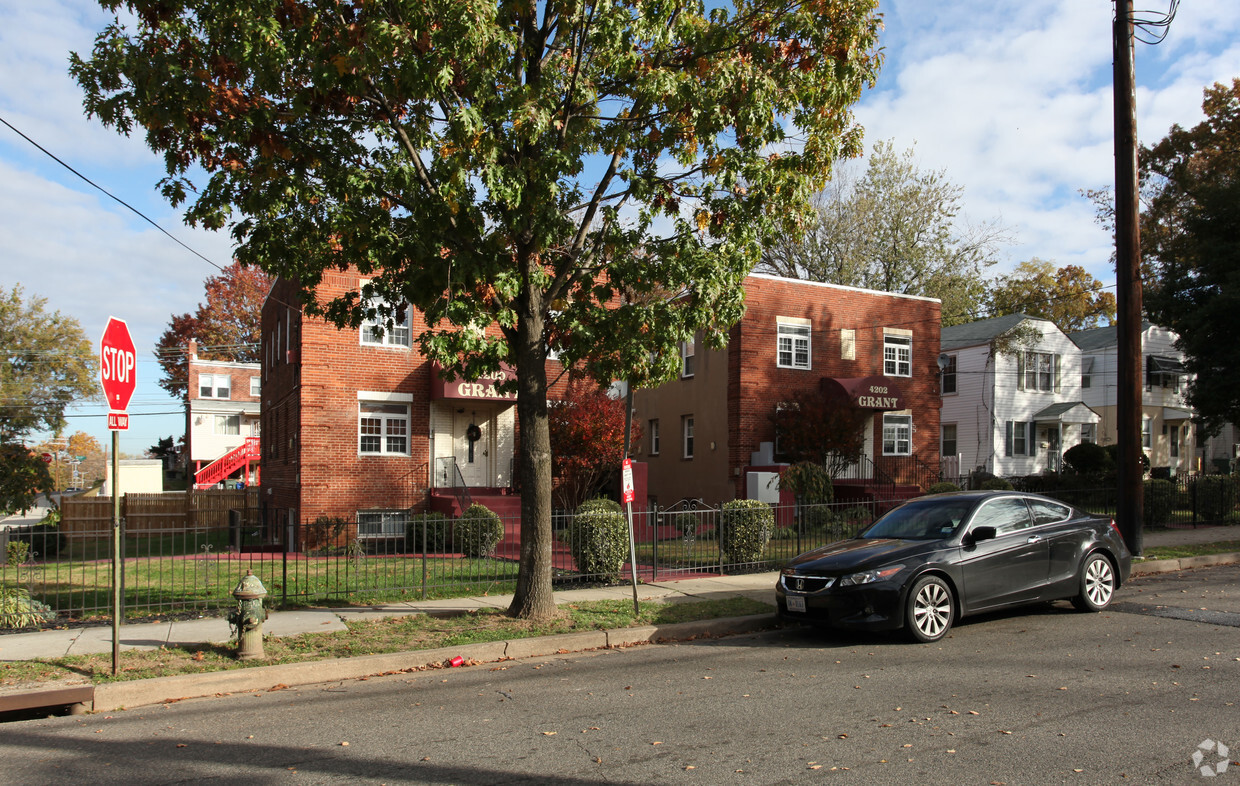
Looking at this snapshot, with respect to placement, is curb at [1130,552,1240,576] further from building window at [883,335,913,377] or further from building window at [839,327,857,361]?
building window at [883,335,913,377]

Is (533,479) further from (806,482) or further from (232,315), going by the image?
(232,315)

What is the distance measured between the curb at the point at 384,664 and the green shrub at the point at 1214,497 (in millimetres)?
15994

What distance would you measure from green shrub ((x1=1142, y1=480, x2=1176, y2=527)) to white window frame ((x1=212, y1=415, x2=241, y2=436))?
1730 inches

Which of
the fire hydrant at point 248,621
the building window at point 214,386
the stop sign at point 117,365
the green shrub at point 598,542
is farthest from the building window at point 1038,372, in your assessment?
the building window at point 214,386

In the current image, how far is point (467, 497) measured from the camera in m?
19.1

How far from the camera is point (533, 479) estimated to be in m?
9.77

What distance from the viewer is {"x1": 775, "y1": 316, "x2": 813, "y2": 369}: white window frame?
2561 centimetres

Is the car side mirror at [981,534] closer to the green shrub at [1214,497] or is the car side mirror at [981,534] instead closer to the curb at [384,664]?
the curb at [384,664]

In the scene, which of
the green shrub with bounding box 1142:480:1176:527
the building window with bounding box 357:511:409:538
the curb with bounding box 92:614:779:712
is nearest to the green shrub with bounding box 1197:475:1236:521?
the green shrub with bounding box 1142:480:1176:527

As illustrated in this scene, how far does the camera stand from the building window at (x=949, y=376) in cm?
3625

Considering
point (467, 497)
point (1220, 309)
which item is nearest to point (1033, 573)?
point (467, 497)

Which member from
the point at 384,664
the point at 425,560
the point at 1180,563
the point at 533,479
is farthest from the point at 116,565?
the point at 1180,563

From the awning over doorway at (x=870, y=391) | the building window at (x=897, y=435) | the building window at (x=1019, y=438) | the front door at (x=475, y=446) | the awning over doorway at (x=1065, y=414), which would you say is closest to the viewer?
the front door at (x=475, y=446)

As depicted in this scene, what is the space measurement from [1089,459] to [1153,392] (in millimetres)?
16256
